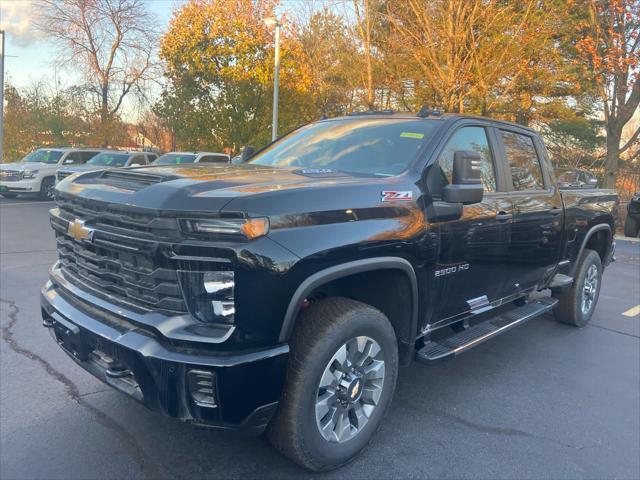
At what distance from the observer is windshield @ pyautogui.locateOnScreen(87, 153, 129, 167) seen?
1715 cm

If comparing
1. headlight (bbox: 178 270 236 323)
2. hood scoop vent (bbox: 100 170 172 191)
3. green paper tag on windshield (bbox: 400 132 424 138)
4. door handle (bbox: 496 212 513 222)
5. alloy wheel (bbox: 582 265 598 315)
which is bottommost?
alloy wheel (bbox: 582 265 598 315)

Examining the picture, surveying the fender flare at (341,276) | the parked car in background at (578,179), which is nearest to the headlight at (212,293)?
the fender flare at (341,276)

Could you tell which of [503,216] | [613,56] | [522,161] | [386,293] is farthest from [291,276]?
[613,56]

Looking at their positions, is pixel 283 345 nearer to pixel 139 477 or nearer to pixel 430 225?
pixel 139 477

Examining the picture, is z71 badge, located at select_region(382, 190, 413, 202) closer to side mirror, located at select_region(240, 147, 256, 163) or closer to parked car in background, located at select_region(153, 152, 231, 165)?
side mirror, located at select_region(240, 147, 256, 163)

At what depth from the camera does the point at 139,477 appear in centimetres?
269

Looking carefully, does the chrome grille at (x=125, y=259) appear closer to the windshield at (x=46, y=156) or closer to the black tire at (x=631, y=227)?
the black tire at (x=631, y=227)

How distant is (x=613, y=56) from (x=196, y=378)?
48.6 ft

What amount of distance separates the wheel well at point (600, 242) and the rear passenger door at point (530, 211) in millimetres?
1284

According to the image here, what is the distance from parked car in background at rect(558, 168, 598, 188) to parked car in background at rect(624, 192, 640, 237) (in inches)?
290

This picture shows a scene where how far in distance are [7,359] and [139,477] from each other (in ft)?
6.65

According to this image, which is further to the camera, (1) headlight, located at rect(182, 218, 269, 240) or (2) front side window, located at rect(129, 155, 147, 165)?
(2) front side window, located at rect(129, 155, 147, 165)

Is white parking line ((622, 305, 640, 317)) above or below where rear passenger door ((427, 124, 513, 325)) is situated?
below

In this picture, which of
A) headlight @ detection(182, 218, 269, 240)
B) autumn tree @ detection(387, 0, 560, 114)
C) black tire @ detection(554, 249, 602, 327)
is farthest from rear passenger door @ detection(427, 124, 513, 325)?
autumn tree @ detection(387, 0, 560, 114)
